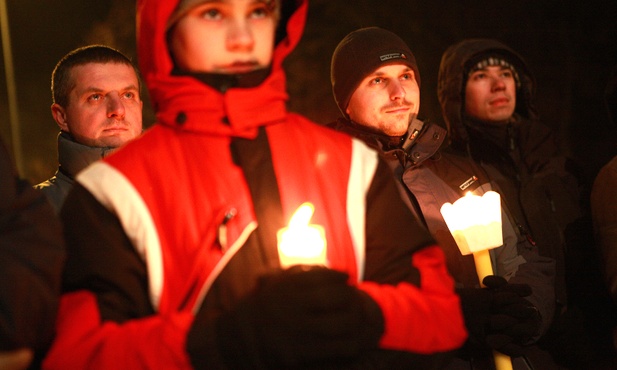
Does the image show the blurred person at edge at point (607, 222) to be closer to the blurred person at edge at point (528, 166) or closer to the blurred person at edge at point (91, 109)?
the blurred person at edge at point (528, 166)

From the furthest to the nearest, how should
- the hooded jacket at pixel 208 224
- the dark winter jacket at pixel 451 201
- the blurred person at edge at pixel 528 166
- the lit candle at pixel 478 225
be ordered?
1. the blurred person at edge at pixel 528 166
2. the dark winter jacket at pixel 451 201
3. the lit candle at pixel 478 225
4. the hooded jacket at pixel 208 224

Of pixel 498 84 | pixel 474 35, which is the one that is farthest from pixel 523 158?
pixel 474 35

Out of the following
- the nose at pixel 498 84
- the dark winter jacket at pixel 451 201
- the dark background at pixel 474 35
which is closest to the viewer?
the dark winter jacket at pixel 451 201

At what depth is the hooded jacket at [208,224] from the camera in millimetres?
1718

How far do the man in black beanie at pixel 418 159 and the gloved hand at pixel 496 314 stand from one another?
0.93ft

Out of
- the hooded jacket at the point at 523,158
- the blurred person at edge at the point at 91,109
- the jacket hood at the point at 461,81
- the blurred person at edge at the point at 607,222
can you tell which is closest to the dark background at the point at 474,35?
the jacket hood at the point at 461,81

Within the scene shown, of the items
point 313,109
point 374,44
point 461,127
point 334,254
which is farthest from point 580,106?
point 334,254

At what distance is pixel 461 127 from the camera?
4027 mm

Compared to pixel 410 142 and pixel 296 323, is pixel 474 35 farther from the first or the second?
pixel 296 323

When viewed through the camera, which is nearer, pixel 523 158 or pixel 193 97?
pixel 193 97

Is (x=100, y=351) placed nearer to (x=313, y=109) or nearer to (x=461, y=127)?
(x=461, y=127)

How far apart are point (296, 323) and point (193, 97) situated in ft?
2.17

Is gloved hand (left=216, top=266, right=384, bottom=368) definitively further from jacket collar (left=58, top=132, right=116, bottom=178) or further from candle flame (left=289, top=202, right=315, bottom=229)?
jacket collar (left=58, top=132, right=116, bottom=178)

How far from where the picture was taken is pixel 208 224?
1825 mm
